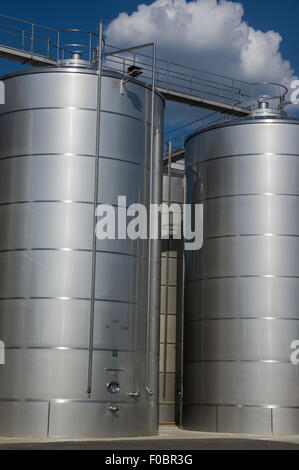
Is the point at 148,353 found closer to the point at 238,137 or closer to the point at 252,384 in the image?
the point at 252,384

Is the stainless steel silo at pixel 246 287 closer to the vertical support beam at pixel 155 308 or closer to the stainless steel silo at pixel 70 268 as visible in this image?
the vertical support beam at pixel 155 308

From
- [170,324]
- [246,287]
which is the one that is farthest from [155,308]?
[170,324]

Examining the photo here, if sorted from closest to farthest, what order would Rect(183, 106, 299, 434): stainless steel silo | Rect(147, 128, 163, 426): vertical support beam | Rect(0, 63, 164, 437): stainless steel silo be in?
Rect(0, 63, 164, 437): stainless steel silo
Rect(147, 128, 163, 426): vertical support beam
Rect(183, 106, 299, 434): stainless steel silo

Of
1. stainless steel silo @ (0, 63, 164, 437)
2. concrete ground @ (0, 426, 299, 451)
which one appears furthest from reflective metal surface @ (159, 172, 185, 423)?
concrete ground @ (0, 426, 299, 451)

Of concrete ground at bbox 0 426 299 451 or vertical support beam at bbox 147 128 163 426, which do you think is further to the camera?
vertical support beam at bbox 147 128 163 426

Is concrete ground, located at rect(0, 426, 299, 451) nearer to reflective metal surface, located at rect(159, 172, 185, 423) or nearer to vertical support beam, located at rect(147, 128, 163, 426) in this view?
vertical support beam, located at rect(147, 128, 163, 426)

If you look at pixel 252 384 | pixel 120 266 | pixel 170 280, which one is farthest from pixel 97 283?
pixel 170 280

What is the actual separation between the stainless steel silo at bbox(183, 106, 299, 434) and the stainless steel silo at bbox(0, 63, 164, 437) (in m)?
3.82

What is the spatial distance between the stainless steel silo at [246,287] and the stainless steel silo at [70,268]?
12.5 feet

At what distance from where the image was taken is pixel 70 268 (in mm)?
19406

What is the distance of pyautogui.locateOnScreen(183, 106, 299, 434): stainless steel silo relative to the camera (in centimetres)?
2330

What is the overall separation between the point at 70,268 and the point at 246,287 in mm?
6843

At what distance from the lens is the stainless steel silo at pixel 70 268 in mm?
18891

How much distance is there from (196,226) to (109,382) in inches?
320
